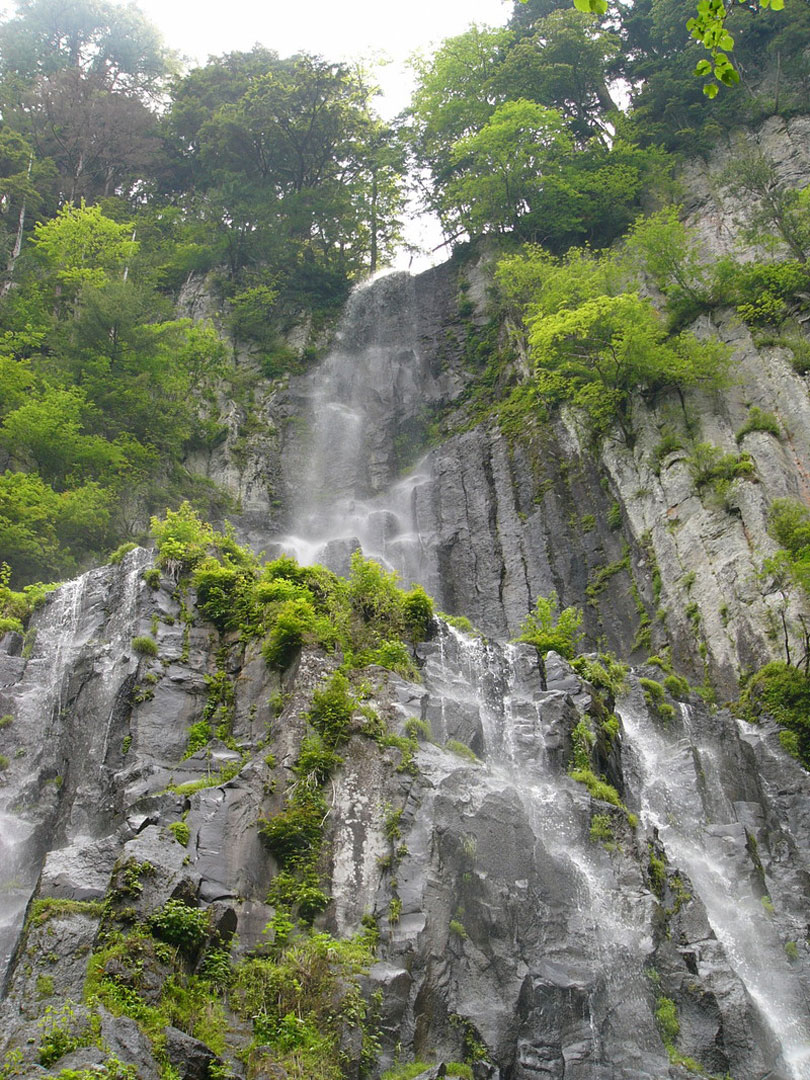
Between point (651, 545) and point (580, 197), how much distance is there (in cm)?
1472

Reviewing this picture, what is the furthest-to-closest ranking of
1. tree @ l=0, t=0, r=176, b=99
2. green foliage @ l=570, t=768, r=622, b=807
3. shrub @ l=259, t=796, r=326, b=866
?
1. tree @ l=0, t=0, r=176, b=99
2. green foliage @ l=570, t=768, r=622, b=807
3. shrub @ l=259, t=796, r=326, b=866

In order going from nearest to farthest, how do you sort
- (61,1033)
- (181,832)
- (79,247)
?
(61,1033), (181,832), (79,247)

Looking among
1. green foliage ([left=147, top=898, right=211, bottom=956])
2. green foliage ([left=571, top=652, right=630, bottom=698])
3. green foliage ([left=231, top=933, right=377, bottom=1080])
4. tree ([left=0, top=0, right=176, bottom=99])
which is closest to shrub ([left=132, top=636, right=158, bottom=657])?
green foliage ([left=147, top=898, right=211, bottom=956])

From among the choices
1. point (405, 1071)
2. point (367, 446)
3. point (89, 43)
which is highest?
point (89, 43)

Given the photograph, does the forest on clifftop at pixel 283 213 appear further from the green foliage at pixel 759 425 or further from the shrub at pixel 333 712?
the shrub at pixel 333 712

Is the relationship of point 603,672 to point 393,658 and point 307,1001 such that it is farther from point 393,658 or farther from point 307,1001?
point 307,1001

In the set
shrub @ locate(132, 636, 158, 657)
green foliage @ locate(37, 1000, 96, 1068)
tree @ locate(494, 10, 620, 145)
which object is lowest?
green foliage @ locate(37, 1000, 96, 1068)

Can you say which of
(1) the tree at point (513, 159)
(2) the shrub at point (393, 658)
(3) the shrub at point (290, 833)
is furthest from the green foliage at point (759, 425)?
(3) the shrub at point (290, 833)

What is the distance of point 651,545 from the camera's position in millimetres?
21922

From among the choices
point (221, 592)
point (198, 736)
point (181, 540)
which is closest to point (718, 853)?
point (198, 736)

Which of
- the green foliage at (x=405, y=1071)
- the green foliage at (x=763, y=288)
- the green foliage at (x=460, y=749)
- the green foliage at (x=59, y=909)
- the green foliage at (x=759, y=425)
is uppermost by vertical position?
the green foliage at (x=763, y=288)

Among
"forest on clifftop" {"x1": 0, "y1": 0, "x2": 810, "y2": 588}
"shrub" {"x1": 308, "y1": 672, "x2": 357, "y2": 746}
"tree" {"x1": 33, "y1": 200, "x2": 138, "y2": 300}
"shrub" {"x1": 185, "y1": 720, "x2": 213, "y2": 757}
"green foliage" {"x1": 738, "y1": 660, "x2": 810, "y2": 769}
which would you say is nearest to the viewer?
"shrub" {"x1": 308, "y1": 672, "x2": 357, "y2": 746}

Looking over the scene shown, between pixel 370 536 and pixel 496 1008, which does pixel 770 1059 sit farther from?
pixel 370 536

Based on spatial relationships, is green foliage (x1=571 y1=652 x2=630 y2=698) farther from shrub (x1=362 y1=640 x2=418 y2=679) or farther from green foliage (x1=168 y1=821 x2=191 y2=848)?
green foliage (x1=168 y1=821 x2=191 y2=848)
